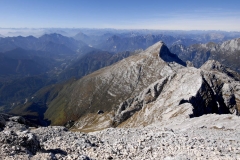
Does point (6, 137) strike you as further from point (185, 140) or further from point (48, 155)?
point (185, 140)

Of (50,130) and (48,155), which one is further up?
(48,155)

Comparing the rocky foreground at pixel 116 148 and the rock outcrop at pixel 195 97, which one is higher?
the rocky foreground at pixel 116 148

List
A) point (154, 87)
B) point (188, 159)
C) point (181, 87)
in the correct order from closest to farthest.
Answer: point (188, 159) < point (181, 87) < point (154, 87)

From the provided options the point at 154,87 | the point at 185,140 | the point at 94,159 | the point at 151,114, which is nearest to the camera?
the point at 94,159

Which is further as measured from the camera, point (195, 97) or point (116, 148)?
point (195, 97)

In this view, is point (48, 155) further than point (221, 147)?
No

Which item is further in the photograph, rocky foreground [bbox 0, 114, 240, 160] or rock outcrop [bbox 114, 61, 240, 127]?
rock outcrop [bbox 114, 61, 240, 127]

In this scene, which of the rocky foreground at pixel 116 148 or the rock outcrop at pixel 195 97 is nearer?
the rocky foreground at pixel 116 148

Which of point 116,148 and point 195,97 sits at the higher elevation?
point 116,148

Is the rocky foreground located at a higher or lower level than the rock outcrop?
higher

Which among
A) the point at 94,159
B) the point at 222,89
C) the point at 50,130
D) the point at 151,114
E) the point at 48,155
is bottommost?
the point at 151,114

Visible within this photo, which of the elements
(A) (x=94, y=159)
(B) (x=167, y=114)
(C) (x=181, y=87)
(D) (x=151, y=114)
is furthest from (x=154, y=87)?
(A) (x=94, y=159)
